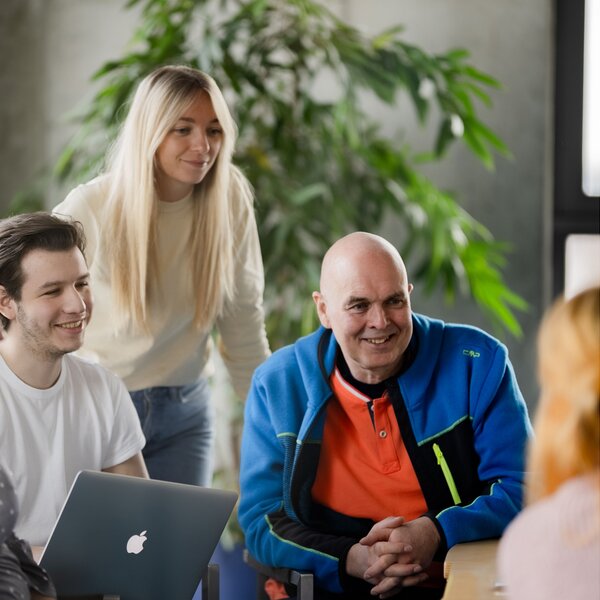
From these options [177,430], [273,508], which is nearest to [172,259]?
[177,430]

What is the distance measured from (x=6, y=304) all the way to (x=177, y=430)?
2.28ft

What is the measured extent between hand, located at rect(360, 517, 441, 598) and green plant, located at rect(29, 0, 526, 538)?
139cm

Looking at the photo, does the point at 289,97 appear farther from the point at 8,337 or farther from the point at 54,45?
the point at 8,337

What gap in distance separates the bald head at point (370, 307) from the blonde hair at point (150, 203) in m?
0.46

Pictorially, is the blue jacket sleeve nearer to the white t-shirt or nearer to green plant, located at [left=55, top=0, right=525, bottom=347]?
Answer: the white t-shirt

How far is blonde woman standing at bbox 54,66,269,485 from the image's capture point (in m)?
2.41

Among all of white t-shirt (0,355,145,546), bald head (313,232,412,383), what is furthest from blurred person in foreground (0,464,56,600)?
bald head (313,232,412,383)

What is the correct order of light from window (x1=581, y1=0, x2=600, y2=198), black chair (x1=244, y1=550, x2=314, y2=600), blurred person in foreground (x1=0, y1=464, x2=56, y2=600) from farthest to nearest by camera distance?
1. light from window (x1=581, y1=0, x2=600, y2=198)
2. black chair (x1=244, y1=550, x2=314, y2=600)
3. blurred person in foreground (x1=0, y1=464, x2=56, y2=600)

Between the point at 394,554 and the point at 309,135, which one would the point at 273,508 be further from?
the point at 309,135

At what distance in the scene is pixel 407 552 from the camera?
1964 millimetres

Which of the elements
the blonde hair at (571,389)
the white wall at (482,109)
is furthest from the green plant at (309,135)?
the blonde hair at (571,389)

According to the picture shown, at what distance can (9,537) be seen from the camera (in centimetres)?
164

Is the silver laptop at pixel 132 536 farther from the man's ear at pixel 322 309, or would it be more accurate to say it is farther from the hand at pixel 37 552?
the man's ear at pixel 322 309

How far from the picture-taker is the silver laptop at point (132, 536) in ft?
5.56
